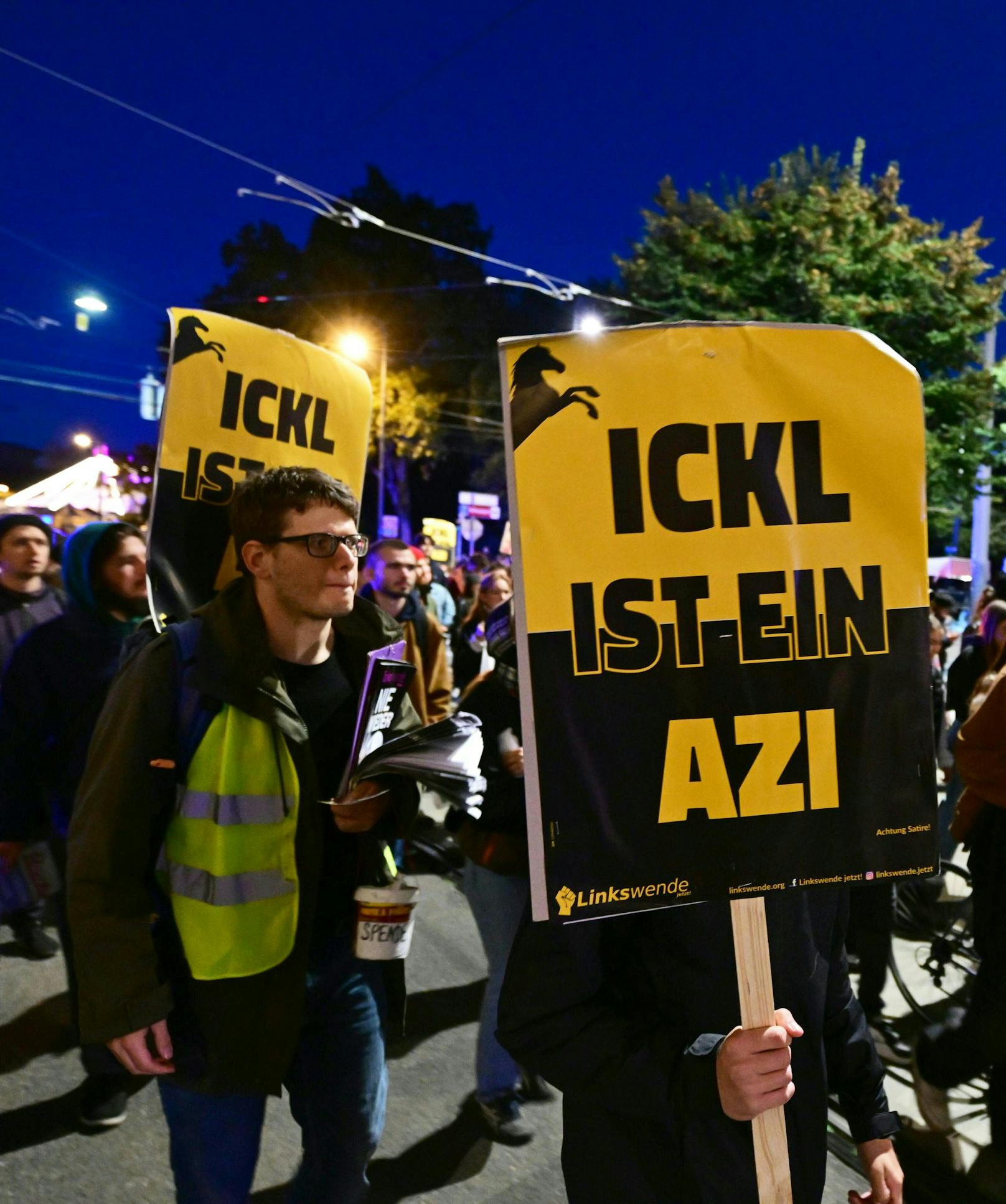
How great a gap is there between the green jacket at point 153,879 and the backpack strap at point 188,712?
0.01 meters

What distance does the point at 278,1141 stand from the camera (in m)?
3.24

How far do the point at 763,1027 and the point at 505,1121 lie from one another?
2311 millimetres

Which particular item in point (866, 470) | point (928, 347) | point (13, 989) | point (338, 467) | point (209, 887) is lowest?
point (13, 989)

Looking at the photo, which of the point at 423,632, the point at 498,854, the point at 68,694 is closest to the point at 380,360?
the point at 423,632

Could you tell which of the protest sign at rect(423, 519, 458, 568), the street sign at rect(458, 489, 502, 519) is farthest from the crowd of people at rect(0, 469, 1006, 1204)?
the street sign at rect(458, 489, 502, 519)

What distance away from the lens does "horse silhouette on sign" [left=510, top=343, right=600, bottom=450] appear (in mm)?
1414

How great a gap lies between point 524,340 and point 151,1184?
2.99 meters

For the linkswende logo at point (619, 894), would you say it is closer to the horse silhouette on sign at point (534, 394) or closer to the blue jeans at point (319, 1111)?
the horse silhouette on sign at point (534, 394)

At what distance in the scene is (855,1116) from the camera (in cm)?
172

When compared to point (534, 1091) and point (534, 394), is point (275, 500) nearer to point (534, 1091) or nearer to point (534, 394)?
point (534, 394)

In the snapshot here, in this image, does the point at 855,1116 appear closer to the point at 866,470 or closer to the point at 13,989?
the point at 866,470

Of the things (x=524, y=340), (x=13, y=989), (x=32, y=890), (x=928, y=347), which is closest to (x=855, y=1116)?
(x=524, y=340)

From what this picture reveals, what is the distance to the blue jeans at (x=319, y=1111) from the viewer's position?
6.39 ft

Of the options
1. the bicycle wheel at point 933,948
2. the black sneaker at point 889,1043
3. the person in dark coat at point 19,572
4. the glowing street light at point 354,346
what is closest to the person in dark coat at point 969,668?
the bicycle wheel at point 933,948
